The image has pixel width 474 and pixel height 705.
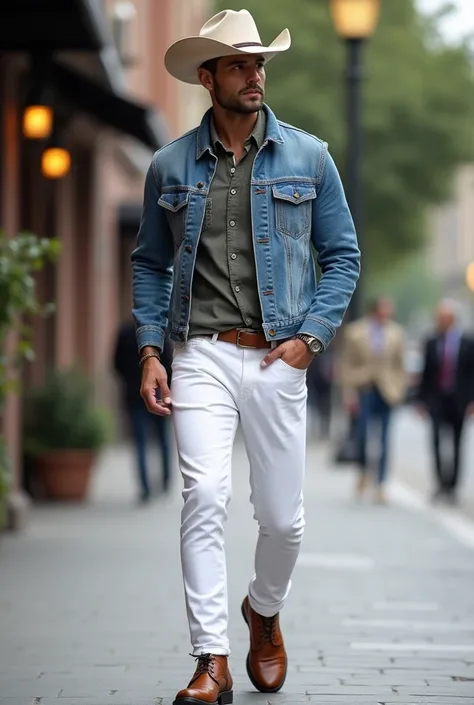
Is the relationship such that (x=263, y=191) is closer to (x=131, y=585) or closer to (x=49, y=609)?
(x=49, y=609)

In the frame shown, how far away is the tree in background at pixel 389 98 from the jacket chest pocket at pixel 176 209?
29.0m

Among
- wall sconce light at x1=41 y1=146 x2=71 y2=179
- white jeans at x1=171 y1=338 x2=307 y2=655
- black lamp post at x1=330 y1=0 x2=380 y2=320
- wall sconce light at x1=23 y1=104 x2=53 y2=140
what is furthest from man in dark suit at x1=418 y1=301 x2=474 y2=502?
white jeans at x1=171 y1=338 x2=307 y2=655

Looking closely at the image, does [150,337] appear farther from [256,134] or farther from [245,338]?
[256,134]

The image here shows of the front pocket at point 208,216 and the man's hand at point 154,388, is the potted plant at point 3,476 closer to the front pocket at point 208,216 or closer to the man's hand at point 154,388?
the man's hand at point 154,388

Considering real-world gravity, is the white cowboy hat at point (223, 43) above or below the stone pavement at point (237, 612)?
above

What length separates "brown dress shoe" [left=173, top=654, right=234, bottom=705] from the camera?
186 inches

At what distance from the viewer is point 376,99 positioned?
114ft

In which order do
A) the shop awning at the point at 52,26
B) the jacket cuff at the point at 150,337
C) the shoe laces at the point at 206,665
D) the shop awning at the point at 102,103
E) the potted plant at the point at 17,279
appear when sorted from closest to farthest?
the shoe laces at the point at 206,665
the jacket cuff at the point at 150,337
the potted plant at the point at 17,279
the shop awning at the point at 52,26
the shop awning at the point at 102,103

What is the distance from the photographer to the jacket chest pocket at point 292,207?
5.08 metres

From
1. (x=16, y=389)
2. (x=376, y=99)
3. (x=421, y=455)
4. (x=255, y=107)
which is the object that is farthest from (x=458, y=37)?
(x=255, y=107)

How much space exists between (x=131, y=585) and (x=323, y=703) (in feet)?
10.7

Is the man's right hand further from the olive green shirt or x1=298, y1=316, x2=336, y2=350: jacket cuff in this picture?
x1=298, y1=316, x2=336, y2=350: jacket cuff

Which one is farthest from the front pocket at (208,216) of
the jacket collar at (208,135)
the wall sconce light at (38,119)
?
the wall sconce light at (38,119)

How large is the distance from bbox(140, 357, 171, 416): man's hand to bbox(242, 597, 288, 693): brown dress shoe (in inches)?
32.1
